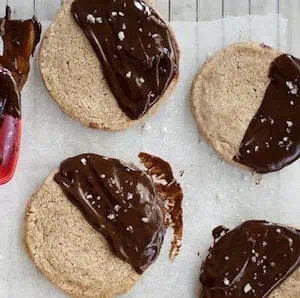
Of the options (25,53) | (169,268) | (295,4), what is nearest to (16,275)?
(169,268)

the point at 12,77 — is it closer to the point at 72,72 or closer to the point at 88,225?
the point at 72,72

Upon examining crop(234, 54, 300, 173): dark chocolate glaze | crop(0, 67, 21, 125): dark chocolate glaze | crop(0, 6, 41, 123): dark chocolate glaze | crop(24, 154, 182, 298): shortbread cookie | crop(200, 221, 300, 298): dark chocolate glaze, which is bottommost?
crop(200, 221, 300, 298): dark chocolate glaze

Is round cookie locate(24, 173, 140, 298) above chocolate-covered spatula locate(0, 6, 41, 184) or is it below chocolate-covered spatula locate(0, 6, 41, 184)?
below

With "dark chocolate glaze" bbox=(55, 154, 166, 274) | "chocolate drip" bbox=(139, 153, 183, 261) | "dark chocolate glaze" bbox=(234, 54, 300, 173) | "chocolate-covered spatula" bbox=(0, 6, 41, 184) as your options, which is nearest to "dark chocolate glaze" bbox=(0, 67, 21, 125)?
"chocolate-covered spatula" bbox=(0, 6, 41, 184)

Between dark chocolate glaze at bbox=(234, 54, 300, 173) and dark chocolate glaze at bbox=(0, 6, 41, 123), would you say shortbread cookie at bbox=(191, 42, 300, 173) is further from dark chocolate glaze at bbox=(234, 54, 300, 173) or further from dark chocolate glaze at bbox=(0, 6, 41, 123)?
dark chocolate glaze at bbox=(0, 6, 41, 123)

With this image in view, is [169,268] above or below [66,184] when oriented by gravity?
below

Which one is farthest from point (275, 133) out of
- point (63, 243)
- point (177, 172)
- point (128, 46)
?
point (63, 243)

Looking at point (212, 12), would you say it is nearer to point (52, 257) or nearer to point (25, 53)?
point (25, 53)
